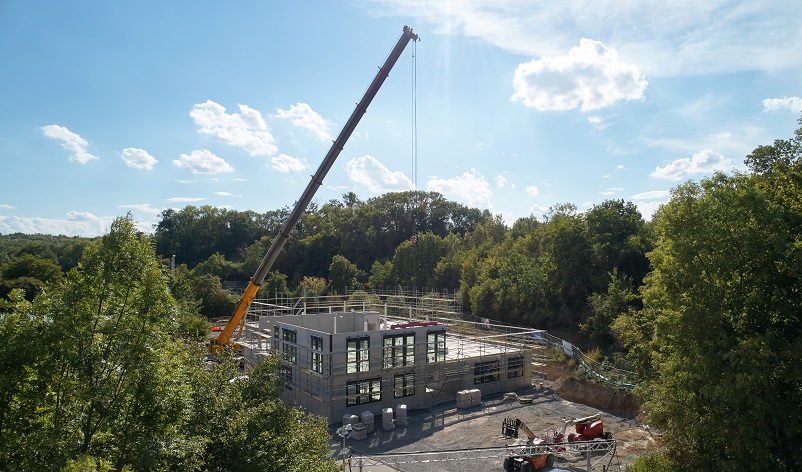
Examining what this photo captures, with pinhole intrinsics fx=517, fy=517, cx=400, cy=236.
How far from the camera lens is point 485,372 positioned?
31375mm

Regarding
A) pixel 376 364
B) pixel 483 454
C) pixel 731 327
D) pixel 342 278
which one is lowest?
pixel 483 454


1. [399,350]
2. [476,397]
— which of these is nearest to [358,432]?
[399,350]

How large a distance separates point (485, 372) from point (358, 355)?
892cm

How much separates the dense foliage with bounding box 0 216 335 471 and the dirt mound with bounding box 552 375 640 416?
72.5 feet

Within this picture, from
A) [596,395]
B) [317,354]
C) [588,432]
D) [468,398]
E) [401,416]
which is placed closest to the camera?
[588,432]

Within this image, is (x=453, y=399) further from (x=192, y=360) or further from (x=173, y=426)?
(x=173, y=426)

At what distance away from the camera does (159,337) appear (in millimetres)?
10281

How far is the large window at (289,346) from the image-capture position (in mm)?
28234

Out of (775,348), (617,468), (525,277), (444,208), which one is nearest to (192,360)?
(617,468)

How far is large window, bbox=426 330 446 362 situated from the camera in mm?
29281

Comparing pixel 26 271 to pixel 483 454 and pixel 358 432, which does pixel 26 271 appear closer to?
pixel 358 432

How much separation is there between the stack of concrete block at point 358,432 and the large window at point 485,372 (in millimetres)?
9428

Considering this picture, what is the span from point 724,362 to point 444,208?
278 ft

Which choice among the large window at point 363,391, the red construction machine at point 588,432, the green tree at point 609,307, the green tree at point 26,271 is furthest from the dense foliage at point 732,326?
the green tree at point 26,271
